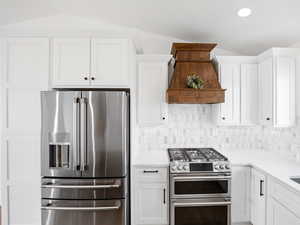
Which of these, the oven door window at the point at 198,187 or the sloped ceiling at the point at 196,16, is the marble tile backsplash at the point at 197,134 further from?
the sloped ceiling at the point at 196,16

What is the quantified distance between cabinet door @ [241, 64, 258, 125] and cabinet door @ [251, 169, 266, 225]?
2.53 ft

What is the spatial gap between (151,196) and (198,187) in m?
0.56

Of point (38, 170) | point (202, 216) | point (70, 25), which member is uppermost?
point (70, 25)

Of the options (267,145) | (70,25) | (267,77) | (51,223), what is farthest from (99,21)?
(267,145)

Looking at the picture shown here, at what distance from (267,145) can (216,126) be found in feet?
2.62

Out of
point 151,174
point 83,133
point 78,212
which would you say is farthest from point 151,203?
point 83,133

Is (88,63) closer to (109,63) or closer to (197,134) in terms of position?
(109,63)

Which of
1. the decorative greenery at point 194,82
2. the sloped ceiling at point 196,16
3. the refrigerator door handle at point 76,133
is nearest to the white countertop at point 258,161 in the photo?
the refrigerator door handle at point 76,133

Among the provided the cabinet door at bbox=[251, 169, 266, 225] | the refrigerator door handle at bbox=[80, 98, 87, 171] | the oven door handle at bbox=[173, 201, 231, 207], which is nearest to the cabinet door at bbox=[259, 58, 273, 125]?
the cabinet door at bbox=[251, 169, 266, 225]

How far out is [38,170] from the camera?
87.5 inches

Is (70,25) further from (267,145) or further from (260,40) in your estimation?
(267,145)

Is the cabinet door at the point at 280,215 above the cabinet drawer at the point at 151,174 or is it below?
below

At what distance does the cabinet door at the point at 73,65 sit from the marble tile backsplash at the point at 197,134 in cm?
122

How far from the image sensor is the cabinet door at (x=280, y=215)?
1.61m
